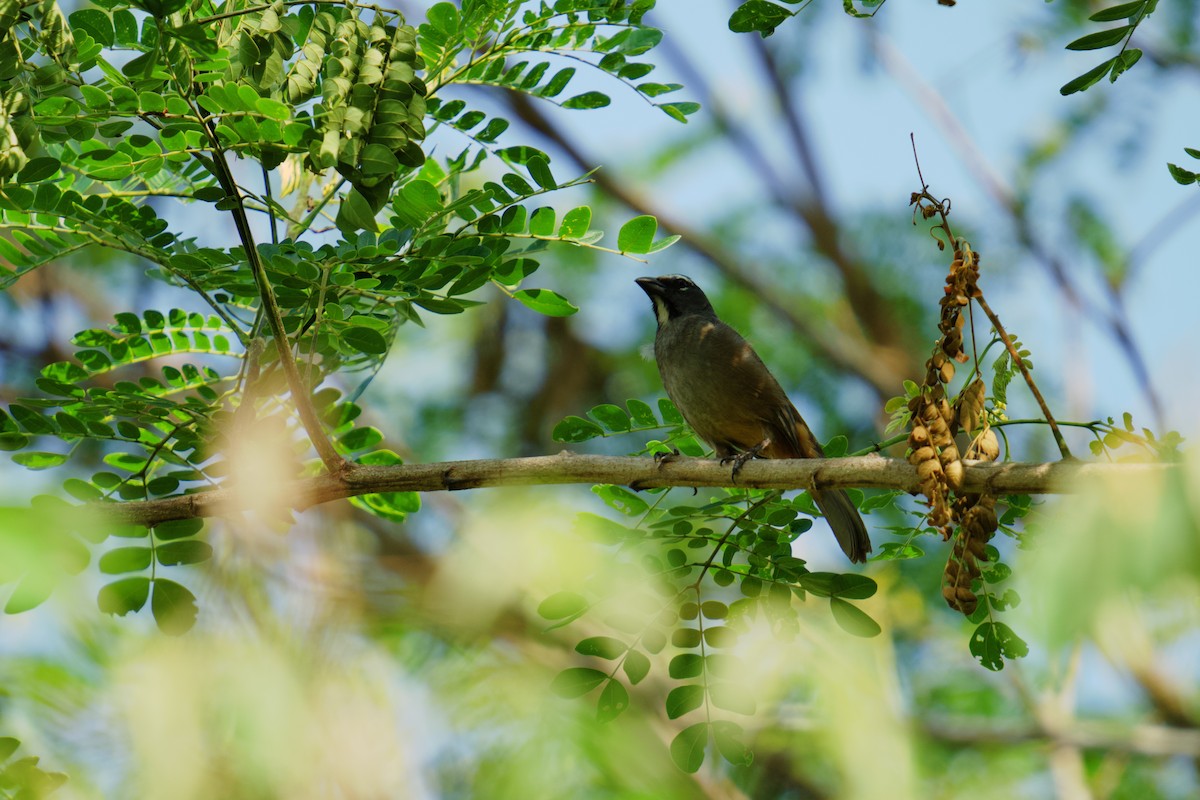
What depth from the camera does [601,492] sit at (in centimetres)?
352

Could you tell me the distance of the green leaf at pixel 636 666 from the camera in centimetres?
307

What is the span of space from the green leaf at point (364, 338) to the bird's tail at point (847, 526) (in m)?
1.81

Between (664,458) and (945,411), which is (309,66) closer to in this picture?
(664,458)

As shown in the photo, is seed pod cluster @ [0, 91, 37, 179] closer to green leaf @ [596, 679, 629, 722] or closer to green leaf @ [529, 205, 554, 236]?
green leaf @ [529, 205, 554, 236]

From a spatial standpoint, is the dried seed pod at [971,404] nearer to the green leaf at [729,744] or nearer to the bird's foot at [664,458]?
the bird's foot at [664,458]

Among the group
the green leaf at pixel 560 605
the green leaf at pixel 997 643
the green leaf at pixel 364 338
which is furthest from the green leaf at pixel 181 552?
the green leaf at pixel 997 643

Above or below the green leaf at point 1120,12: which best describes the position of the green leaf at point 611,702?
below

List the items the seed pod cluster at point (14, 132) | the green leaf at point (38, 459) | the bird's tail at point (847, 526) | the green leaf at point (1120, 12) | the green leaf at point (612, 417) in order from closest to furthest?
the seed pod cluster at point (14, 132) → the green leaf at point (1120, 12) → the green leaf at point (38, 459) → the green leaf at point (612, 417) → the bird's tail at point (847, 526)

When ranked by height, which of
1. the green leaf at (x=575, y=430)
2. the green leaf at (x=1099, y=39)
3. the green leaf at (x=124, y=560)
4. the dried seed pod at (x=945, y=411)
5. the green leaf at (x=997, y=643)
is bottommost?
the green leaf at (x=997, y=643)

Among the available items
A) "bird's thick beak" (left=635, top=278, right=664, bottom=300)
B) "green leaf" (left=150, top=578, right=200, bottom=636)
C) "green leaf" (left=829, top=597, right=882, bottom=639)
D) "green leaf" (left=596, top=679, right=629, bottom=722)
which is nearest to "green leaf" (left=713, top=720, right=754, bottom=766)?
"green leaf" (left=596, top=679, right=629, bottom=722)

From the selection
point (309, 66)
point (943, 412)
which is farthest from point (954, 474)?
point (309, 66)

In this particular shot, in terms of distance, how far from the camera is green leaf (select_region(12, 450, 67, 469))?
327cm

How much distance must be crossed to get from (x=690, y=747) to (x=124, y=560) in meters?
1.60

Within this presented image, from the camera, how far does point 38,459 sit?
10.8 ft
